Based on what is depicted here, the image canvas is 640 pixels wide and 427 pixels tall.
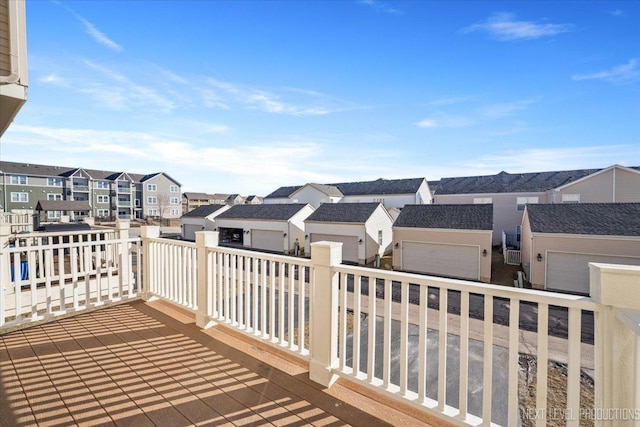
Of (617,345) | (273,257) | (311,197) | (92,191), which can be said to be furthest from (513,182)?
(92,191)

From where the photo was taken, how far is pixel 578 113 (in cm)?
1155

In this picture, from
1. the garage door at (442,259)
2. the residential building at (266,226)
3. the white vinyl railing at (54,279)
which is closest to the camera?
the white vinyl railing at (54,279)

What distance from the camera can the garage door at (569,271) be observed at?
1116 centimetres

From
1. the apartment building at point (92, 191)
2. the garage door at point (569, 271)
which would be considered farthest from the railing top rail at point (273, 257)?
the apartment building at point (92, 191)

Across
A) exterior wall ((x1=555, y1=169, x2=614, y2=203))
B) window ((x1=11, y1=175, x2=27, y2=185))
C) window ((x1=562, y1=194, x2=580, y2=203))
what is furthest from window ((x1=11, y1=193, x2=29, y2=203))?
exterior wall ((x1=555, y1=169, x2=614, y2=203))

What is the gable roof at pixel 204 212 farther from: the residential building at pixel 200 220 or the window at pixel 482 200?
the window at pixel 482 200

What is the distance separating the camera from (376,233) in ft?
58.0

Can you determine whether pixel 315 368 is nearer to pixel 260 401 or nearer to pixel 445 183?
pixel 260 401

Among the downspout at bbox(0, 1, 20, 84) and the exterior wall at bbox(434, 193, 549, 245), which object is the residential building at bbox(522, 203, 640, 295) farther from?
the downspout at bbox(0, 1, 20, 84)

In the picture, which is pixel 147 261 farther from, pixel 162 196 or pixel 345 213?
pixel 162 196

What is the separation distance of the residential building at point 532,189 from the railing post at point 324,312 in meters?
22.3

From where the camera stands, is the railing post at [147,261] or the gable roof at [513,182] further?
the gable roof at [513,182]

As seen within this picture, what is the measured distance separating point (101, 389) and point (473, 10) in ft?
32.8

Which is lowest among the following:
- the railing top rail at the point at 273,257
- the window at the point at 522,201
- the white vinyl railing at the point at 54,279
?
the white vinyl railing at the point at 54,279
